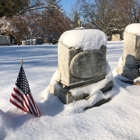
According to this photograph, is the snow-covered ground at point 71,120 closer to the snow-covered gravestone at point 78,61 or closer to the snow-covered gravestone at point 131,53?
the snow-covered gravestone at point 78,61

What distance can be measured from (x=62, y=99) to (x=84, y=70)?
23.9 inches

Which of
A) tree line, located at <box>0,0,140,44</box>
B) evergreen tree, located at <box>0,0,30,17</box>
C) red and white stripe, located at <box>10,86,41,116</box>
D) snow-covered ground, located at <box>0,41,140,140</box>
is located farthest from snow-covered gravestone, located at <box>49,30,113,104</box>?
evergreen tree, located at <box>0,0,30,17</box>

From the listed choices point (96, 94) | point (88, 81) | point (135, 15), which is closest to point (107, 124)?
point (96, 94)

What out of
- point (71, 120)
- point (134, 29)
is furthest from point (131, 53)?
point (71, 120)

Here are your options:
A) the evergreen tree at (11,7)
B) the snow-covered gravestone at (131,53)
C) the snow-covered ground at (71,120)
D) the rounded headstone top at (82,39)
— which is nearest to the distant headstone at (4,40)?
the evergreen tree at (11,7)

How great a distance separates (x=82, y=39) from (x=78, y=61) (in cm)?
36

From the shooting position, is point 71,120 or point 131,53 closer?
point 71,120

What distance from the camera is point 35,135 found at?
6.83 feet

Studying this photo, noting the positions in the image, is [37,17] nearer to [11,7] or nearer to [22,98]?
[11,7]

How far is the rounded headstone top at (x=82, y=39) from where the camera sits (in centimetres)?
275

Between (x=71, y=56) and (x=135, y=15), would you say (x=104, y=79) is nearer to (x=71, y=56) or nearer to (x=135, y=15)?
(x=71, y=56)

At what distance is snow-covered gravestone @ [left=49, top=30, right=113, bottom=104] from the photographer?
2.77 meters

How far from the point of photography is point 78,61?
2820 mm

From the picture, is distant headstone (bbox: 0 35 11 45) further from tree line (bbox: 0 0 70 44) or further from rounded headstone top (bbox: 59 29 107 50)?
rounded headstone top (bbox: 59 29 107 50)
